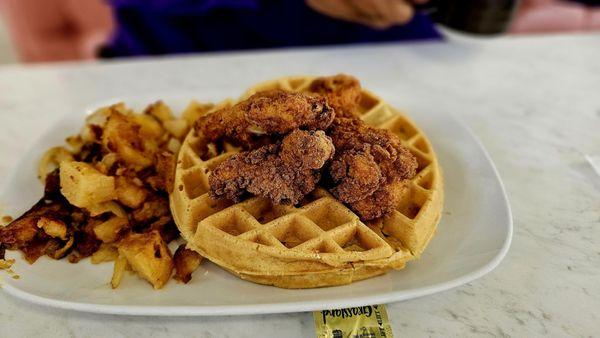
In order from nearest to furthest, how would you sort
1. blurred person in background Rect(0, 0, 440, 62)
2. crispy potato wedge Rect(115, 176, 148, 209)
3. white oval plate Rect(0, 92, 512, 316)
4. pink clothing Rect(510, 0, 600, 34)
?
white oval plate Rect(0, 92, 512, 316), crispy potato wedge Rect(115, 176, 148, 209), blurred person in background Rect(0, 0, 440, 62), pink clothing Rect(510, 0, 600, 34)

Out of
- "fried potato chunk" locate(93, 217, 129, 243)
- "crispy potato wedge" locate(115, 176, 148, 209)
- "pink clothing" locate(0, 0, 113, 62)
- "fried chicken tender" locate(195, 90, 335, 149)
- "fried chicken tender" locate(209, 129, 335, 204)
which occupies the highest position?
"fried chicken tender" locate(195, 90, 335, 149)

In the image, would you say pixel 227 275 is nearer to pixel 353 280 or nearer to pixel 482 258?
pixel 353 280

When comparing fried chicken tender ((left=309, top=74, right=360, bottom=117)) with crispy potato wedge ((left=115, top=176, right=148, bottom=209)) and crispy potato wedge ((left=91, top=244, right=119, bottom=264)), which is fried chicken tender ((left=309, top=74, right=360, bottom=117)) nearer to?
crispy potato wedge ((left=115, top=176, right=148, bottom=209))

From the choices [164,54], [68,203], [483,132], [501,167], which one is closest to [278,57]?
[164,54]

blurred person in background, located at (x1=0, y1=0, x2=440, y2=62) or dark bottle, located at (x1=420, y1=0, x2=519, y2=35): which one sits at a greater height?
dark bottle, located at (x1=420, y1=0, x2=519, y2=35)

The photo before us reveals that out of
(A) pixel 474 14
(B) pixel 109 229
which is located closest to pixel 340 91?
(B) pixel 109 229

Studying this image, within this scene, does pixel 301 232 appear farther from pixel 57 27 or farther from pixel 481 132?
pixel 57 27

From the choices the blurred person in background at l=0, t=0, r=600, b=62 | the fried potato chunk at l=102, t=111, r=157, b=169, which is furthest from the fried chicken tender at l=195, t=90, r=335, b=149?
the blurred person in background at l=0, t=0, r=600, b=62
